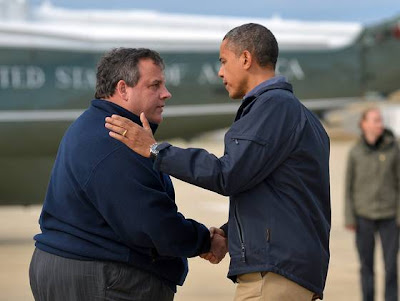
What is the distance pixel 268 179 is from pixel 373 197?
180 inches

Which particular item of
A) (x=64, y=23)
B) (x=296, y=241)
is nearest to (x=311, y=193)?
(x=296, y=241)

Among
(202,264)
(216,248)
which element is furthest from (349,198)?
(216,248)

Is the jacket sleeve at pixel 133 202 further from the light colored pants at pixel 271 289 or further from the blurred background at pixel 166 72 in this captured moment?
the blurred background at pixel 166 72

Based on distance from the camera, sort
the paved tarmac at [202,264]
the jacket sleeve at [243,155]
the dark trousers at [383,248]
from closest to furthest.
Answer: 1. the jacket sleeve at [243,155]
2. the dark trousers at [383,248]
3. the paved tarmac at [202,264]

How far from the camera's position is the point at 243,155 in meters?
3.40

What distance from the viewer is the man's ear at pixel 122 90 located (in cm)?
374

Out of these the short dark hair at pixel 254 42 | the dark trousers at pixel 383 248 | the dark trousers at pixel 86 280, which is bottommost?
the dark trousers at pixel 383 248

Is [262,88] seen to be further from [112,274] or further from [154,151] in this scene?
[112,274]

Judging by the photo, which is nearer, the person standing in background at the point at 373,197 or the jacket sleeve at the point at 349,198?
the person standing in background at the point at 373,197

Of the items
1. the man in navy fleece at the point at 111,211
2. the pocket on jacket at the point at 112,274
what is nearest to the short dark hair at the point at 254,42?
the man in navy fleece at the point at 111,211

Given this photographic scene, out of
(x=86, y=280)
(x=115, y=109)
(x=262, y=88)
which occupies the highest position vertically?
(x=262, y=88)

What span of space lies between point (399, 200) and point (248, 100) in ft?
15.3

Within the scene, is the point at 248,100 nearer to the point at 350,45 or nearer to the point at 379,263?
the point at 379,263

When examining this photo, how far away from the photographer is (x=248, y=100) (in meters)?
3.55
